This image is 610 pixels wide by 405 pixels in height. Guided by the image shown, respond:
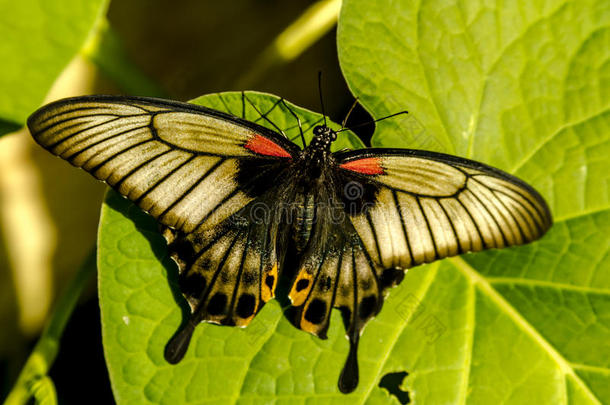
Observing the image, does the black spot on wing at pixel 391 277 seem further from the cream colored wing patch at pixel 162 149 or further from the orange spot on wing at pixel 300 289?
the cream colored wing patch at pixel 162 149

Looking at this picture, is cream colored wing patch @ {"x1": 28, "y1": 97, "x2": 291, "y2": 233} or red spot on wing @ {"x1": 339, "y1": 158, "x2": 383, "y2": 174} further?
red spot on wing @ {"x1": 339, "y1": 158, "x2": 383, "y2": 174}

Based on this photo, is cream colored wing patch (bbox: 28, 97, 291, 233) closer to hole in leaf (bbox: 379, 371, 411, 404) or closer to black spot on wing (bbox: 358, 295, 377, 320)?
black spot on wing (bbox: 358, 295, 377, 320)

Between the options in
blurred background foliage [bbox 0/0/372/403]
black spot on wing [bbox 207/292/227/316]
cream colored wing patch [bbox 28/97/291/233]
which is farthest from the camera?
blurred background foliage [bbox 0/0/372/403]

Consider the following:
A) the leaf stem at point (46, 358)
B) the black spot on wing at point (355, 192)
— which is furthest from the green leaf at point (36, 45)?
the black spot on wing at point (355, 192)

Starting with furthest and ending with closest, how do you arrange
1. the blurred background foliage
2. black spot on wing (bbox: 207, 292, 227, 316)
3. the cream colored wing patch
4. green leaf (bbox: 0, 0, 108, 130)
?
the blurred background foliage
green leaf (bbox: 0, 0, 108, 130)
black spot on wing (bbox: 207, 292, 227, 316)
the cream colored wing patch

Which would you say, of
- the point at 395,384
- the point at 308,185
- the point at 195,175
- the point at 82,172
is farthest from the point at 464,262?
the point at 82,172

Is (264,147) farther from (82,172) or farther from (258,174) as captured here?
(82,172)

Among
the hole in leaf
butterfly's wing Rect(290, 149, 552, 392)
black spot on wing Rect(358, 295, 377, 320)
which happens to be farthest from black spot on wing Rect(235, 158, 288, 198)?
→ the hole in leaf

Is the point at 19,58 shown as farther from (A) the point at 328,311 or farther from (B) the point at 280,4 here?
(B) the point at 280,4
